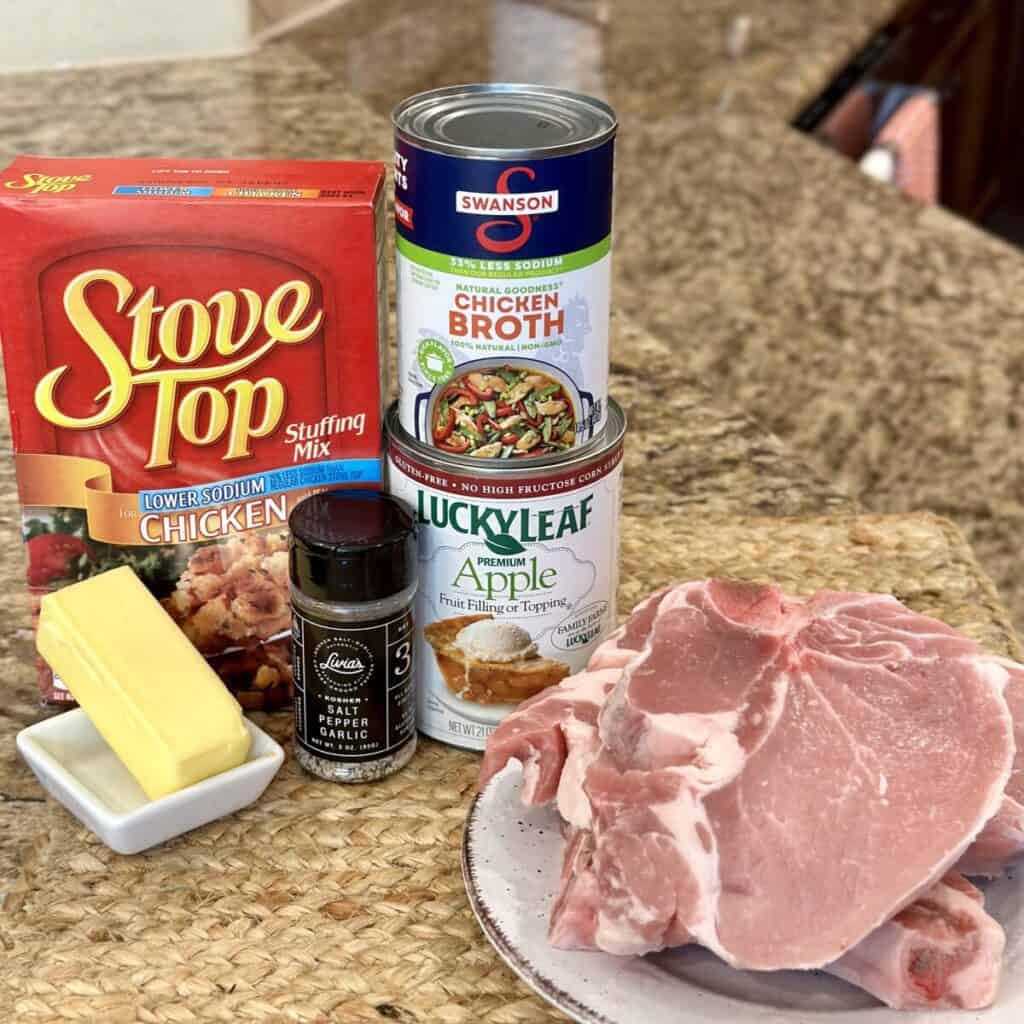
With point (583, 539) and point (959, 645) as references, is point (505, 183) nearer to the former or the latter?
point (583, 539)

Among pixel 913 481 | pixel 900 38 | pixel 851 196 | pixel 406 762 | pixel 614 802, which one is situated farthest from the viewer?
pixel 900 38

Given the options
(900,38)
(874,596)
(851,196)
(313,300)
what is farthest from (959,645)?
(900,38)

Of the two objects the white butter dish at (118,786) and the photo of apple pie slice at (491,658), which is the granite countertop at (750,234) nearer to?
the photo of apple pie slice at (491,658)

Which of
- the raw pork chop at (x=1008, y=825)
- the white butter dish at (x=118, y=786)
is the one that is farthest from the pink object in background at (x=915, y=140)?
the white butter dish at (x=118, y=786)

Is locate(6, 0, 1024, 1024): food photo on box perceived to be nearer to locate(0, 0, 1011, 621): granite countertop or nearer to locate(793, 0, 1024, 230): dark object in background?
locate(0, 0, 1011, 621): granite countertop

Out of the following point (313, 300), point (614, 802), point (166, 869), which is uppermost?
point (313, 300)

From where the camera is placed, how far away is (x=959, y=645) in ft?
3.04

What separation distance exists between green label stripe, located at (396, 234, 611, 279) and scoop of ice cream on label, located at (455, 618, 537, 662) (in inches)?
9.7

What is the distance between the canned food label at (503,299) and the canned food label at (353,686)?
0.14 metres

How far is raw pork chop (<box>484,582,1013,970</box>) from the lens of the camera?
834mm

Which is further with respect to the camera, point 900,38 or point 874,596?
point 900,38

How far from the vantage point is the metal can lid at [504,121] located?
0.94 meters

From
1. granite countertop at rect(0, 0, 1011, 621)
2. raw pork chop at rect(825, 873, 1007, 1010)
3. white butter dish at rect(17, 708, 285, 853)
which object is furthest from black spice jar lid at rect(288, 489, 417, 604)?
granite countertop at rect(0, 0, 1011, 621)

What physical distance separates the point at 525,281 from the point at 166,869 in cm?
45
